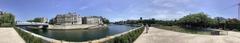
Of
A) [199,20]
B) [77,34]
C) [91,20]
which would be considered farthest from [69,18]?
[77,34]

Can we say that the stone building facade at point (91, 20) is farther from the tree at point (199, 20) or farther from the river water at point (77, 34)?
the tree at point (199, 20)

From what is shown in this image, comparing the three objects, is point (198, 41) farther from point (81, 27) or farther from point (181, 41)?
point (81, 27)

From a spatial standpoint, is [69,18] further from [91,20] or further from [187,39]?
[187,39]

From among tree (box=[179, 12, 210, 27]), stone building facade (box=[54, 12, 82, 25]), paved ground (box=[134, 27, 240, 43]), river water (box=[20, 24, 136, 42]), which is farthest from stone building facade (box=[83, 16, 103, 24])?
paved ground (box=[134, 27, 240, 43])

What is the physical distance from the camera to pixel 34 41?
78.3 feet

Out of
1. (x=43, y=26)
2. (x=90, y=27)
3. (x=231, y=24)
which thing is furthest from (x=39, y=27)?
(x=231, y=24)

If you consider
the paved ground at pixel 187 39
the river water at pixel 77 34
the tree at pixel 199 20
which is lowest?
the river water at pixel 77 34

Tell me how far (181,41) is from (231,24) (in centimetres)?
5862

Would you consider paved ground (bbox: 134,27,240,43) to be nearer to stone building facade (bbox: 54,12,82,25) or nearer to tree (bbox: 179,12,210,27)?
tree (bbox: 179,12,210,27)

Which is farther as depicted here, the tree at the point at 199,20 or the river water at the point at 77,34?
the tree at the point at 199,20

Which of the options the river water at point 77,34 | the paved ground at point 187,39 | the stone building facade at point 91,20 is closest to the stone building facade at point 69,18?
the stone building facade at point 91,20

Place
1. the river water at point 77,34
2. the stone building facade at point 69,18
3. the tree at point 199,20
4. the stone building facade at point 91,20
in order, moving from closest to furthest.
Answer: the river water at point 77,34 < the tree at point 199,20 < the stone building facade at point 69,18 < the stone building facade at point 91,20

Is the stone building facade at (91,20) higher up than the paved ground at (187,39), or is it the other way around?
the stone building facade at (91,20)

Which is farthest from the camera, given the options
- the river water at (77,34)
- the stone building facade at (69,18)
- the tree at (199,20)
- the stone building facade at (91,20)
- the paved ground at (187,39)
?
the stone building facade at (91,20)
